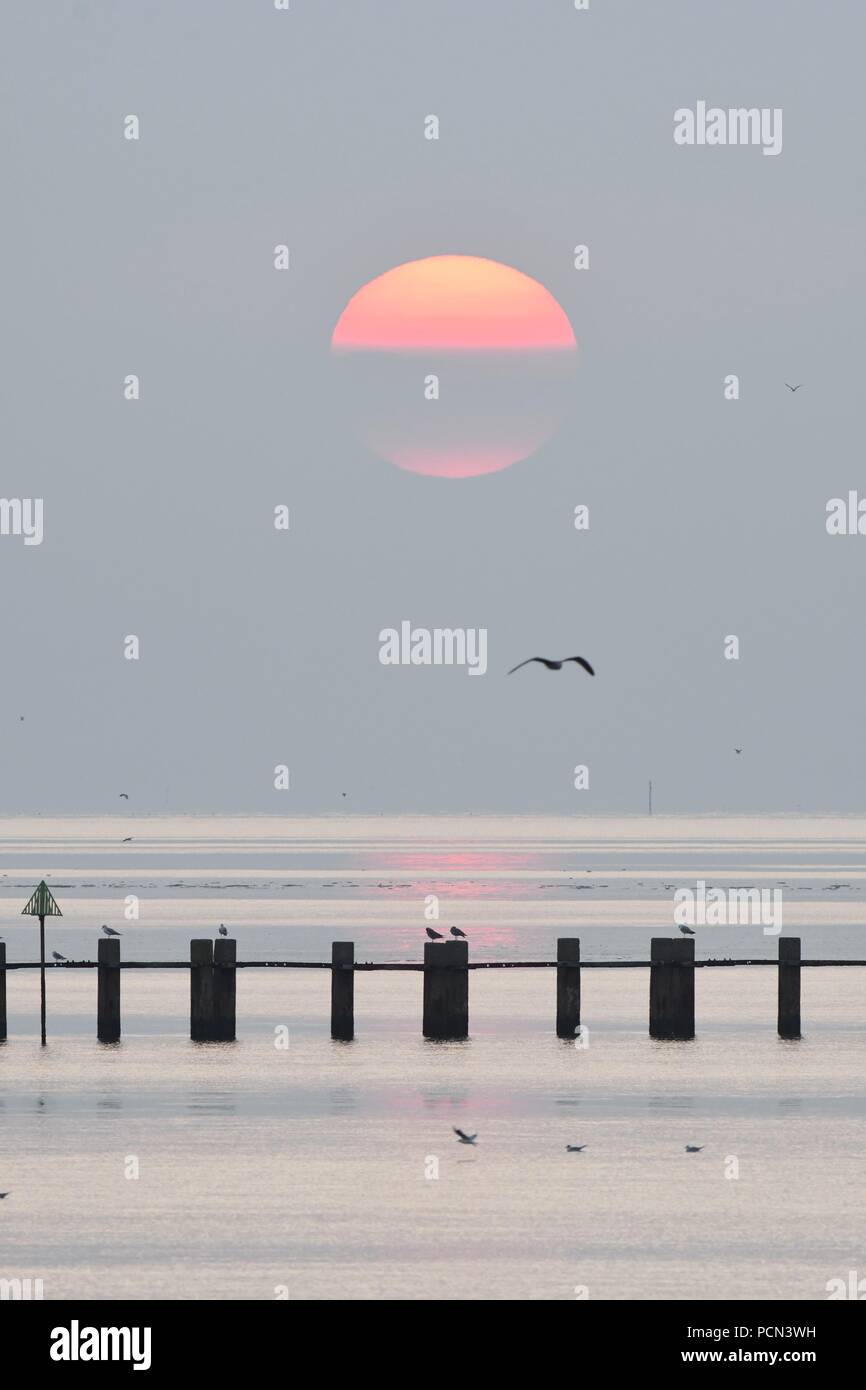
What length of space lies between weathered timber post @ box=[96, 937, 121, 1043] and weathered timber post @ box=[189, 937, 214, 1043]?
1111mm

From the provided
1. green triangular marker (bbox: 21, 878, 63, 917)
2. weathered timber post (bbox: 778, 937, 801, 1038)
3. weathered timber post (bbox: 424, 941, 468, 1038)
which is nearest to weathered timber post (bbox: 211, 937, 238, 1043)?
green triangular marker (bbox: 21, 878, 63, 917)

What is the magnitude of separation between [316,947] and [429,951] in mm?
36108

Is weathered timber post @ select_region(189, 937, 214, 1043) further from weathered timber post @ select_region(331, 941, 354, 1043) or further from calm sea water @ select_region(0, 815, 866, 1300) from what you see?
weathered timber post @ select_region(331, 941, 354, 1043)

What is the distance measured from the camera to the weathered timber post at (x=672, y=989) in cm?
3888

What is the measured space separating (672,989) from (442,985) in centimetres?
347

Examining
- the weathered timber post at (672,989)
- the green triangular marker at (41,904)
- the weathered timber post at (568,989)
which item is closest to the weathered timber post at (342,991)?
the weathered timber post at (568,989)

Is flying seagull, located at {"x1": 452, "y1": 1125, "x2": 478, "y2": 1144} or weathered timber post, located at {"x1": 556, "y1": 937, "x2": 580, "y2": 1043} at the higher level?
weathered timber post, located at {"x1": 556, "y1": 937, "x2": 580, "y2": 1043}

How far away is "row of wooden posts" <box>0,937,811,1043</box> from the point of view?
38.8 metres
